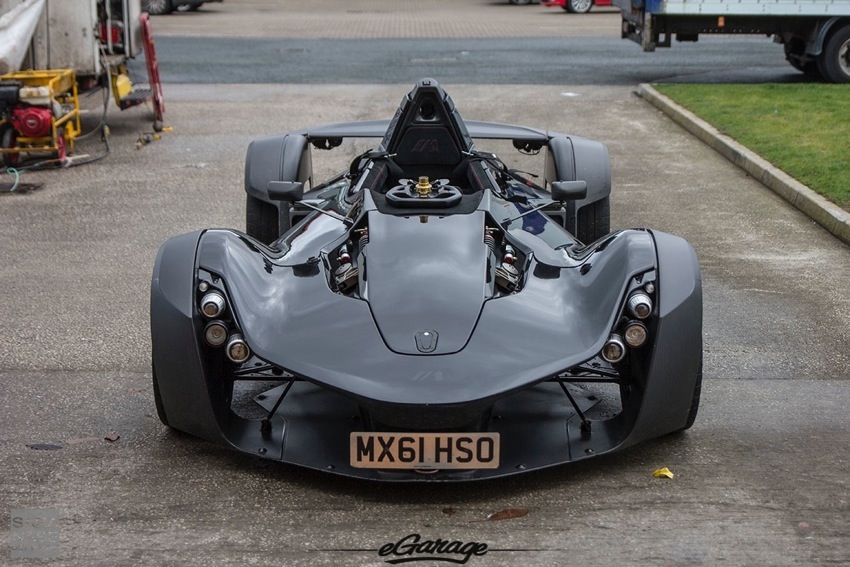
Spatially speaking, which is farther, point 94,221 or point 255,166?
point 94,221

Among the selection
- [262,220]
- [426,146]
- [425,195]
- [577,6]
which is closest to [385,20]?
[577,6]

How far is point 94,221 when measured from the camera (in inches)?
389

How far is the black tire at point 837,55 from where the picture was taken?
57.2 ft

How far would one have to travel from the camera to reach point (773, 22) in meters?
17.8

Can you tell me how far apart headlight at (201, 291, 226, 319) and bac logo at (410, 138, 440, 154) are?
2.32m

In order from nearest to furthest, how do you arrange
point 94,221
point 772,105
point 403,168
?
point 403,168 → point 94,221 → point 772,105

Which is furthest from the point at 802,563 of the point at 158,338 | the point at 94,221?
the point at 94,221

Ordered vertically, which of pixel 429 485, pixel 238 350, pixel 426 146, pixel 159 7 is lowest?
pixel 429 485

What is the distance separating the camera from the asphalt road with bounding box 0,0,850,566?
423cm

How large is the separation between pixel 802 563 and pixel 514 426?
1.24m

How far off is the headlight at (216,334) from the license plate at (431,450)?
0.73 metres

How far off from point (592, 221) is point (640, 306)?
108 inches

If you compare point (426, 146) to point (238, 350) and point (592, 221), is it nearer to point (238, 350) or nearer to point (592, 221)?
point (592, 221)

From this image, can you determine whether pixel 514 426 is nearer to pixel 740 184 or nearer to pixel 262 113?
pixel 740 184
